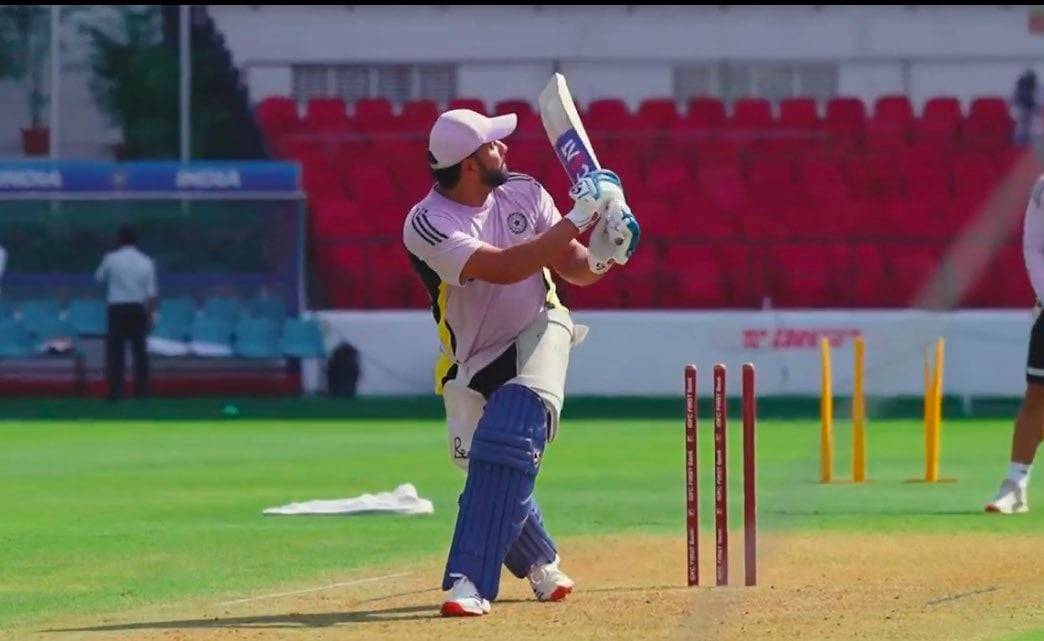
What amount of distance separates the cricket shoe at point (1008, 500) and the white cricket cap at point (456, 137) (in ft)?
17.3

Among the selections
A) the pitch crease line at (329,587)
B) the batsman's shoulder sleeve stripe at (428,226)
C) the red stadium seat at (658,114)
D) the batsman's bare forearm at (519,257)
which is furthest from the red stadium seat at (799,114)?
the batsman's bare forearm at (519,257)

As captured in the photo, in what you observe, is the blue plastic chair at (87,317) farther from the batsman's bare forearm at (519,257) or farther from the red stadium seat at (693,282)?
the batsman's bare forearm at (519,257)

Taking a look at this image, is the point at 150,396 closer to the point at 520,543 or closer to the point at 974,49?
the point at 974,49

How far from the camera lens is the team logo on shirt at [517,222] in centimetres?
895

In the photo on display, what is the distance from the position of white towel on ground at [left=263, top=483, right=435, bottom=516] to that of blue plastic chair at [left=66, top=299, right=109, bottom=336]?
47.2 ft

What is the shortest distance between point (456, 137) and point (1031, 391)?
5.26 m

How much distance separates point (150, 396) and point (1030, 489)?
1457 centimetres

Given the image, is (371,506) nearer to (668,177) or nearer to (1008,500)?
(1008,500)

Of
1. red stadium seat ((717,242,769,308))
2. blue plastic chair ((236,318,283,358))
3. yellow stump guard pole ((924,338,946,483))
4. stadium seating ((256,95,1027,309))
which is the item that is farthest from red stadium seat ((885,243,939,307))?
yellow stump guard pole ((924,338,946,483))

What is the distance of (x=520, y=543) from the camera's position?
29.6 feet

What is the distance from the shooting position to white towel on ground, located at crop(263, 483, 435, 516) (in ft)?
42.8

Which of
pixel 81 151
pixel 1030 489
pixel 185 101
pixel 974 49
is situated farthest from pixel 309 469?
pixel 974 49

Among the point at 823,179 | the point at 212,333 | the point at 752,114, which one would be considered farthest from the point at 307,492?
the point at 752,114

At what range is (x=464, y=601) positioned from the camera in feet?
27.9
